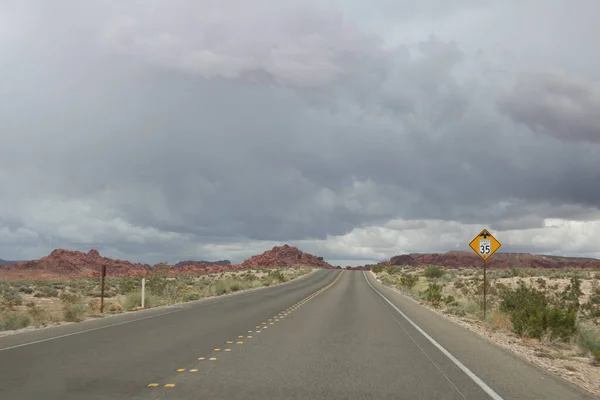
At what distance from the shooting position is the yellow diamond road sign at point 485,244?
23.7 m

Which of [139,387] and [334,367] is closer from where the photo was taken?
[139,387]

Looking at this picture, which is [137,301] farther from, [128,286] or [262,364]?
[262,364]

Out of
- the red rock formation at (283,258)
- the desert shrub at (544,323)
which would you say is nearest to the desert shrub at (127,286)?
the desert shrub at (544,323)

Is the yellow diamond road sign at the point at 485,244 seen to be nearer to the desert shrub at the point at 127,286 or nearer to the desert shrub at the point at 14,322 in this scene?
the desert shrub at the point at 14,322

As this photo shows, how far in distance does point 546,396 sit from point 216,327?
36.2 ft

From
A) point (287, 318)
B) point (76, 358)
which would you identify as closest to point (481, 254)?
point (287, 318)

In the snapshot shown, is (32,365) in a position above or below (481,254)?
below

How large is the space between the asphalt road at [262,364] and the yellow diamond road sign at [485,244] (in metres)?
6.20

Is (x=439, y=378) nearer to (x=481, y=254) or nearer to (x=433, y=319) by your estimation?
(x=433, y=319)

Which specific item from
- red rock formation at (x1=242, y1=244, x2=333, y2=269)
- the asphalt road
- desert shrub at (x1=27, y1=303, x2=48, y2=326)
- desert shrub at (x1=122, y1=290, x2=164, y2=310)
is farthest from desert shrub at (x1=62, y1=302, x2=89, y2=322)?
red rock formation at (x1=242, y1=244, x2=333, y2=269)

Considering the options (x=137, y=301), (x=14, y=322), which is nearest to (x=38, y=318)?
(x=14, y=322)

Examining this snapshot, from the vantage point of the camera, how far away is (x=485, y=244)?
23938 mm

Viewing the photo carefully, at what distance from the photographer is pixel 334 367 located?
10.8 metres

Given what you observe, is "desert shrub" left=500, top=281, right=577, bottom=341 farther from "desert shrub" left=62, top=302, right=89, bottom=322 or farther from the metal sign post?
"desert shrub" left=62, top=302, right=89, bottom=322
